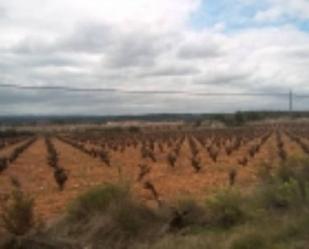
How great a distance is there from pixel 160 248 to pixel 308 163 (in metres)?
7.19

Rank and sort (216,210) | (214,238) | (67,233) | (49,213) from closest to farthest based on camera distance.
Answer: (214,238) → (67,233) → (216,210) → (49,213)

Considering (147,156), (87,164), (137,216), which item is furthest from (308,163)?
(147,156)

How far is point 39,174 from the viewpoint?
35.9 m

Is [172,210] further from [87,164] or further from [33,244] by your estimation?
[87,164]

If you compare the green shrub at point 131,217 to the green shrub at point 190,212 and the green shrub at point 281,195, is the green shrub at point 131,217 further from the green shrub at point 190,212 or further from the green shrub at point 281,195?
the green shrub at point 281,195

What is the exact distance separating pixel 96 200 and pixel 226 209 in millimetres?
2973

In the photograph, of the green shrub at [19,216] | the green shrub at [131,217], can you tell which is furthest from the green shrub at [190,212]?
the green shrub at [19,216]

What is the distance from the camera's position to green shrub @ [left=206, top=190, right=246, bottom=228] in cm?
1510

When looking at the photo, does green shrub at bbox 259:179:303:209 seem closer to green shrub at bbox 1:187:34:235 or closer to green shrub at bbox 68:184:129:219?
green shrub at bbox 68:184:129:219

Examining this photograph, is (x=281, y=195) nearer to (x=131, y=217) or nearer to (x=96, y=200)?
(x=131, y=217)

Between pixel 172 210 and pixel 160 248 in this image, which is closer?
pixel 160 248

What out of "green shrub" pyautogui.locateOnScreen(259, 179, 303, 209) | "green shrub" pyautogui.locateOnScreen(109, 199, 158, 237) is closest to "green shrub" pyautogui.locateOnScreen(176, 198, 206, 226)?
"green shrub" pyautogui.locateOnScreen(109, 199, 158, 237)

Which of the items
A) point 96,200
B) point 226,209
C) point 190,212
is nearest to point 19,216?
point 96,200

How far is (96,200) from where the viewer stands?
15.5m
